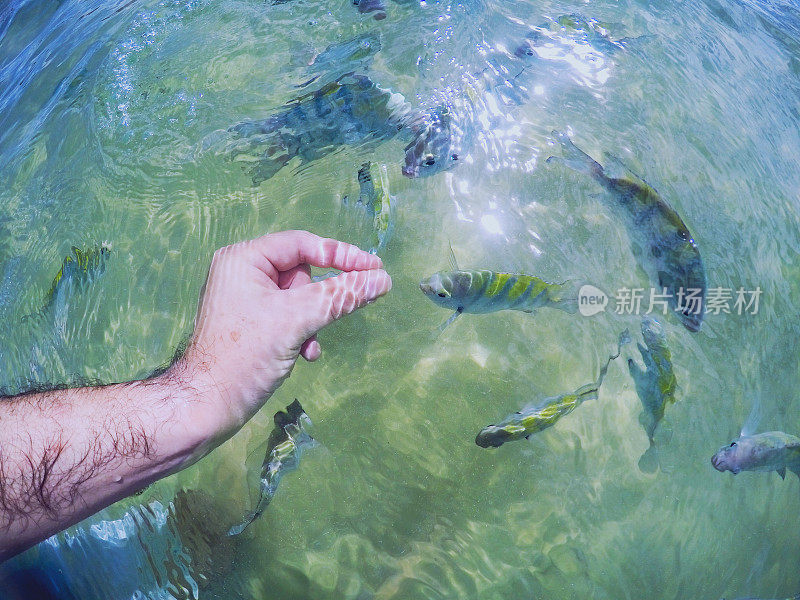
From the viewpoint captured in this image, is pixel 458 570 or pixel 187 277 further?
pixel 187 277

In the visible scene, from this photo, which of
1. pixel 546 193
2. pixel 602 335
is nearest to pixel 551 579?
pixel 602 335

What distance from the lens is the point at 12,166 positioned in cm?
478

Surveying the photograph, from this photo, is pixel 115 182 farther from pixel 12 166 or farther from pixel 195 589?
pixel 195 589

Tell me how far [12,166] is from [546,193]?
4.20 m

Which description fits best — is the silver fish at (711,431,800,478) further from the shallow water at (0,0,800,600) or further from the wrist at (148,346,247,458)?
the wrist at (148,346,247,458)

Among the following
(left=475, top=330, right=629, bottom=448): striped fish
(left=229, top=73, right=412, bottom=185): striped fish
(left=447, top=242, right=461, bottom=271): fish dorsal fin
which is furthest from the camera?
(left=229, top=73, right=412, bottom=185): striped fish

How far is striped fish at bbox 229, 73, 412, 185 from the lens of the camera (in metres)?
4.20

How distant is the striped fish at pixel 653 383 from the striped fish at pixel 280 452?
1935 millimetres

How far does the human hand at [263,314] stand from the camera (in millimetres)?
2629

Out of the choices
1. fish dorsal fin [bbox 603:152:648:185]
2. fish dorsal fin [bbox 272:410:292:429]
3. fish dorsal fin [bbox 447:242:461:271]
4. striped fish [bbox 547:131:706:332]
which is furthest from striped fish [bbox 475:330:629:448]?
fish dorsal fin [bbox 603:152:648:185]

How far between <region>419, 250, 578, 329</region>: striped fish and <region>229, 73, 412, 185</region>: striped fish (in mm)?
1422

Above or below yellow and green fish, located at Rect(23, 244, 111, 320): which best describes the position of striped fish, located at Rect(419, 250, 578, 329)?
below

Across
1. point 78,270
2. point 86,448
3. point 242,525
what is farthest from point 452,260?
point 78,270

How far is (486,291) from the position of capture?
328cm
